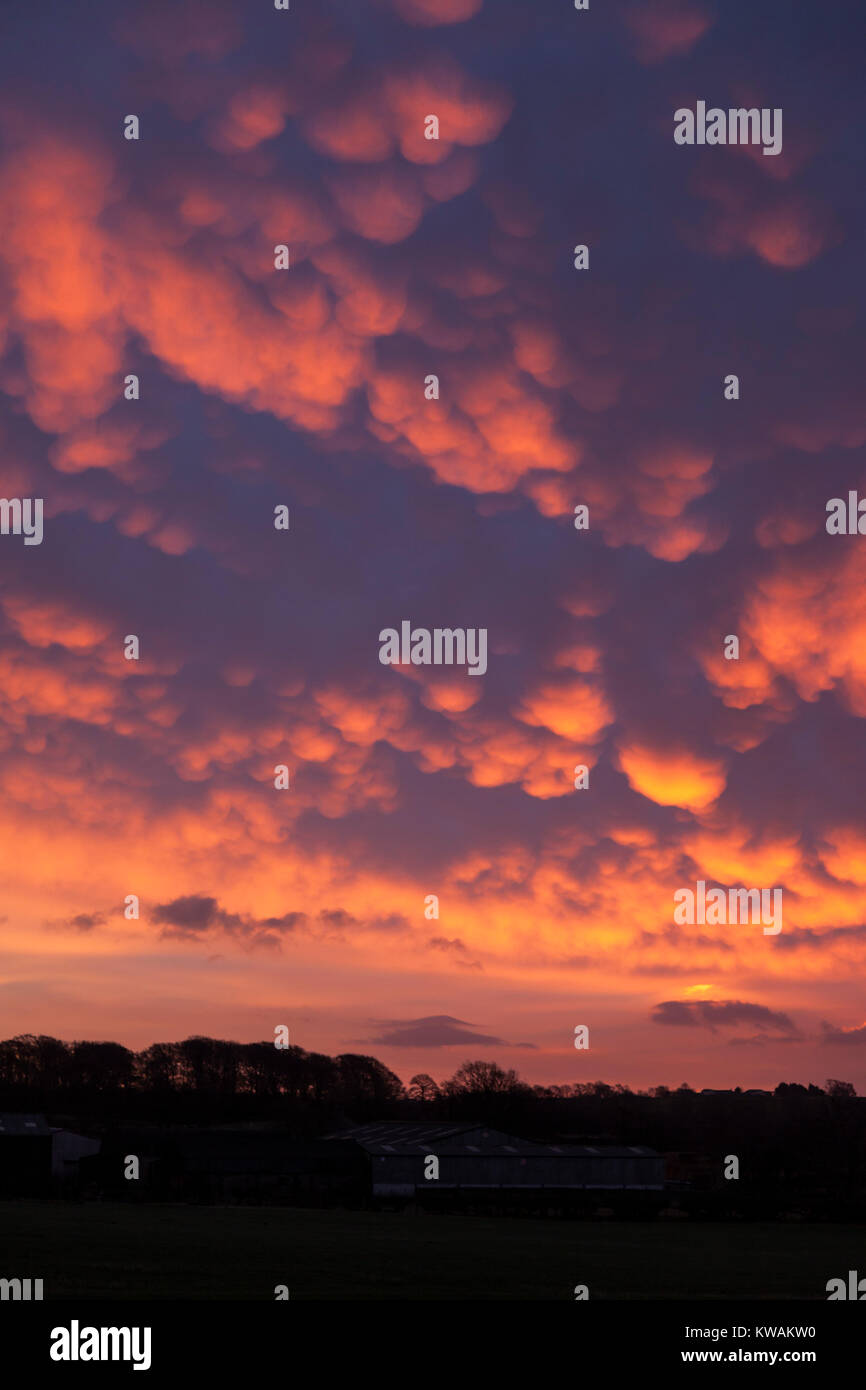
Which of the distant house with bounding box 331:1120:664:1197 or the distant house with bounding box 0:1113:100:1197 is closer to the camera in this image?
the distant house with bounding box 331:1120:664:1197

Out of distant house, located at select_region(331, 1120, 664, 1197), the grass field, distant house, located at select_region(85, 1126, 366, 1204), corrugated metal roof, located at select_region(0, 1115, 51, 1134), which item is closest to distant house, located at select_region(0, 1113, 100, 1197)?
corrugated metal roof, located at select_region(0, 1115, 51, 1134)

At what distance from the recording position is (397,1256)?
52.6m

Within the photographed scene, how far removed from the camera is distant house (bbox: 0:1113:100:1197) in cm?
10931

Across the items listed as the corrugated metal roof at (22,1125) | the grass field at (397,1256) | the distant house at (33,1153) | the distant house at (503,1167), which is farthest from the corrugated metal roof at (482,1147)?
the corrugated metal roof at (22,1125)

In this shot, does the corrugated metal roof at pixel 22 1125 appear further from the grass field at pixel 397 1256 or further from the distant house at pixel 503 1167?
the distant house at pixel 503 1167

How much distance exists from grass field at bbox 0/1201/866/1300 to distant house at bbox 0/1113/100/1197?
2851 cm

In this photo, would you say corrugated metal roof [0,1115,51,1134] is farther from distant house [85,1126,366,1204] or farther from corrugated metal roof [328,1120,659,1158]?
corrugated metal roof [328,1120,659,1158]

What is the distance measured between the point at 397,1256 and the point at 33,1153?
230 feet

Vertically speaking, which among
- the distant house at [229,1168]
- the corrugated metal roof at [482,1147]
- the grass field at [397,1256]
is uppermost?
the grass field at [397,1256]

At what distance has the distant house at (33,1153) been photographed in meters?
109

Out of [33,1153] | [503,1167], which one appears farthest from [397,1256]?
[33,1153]

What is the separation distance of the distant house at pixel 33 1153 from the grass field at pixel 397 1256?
93.6 ft
